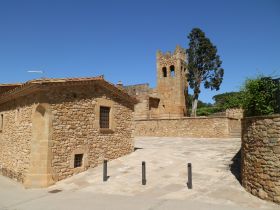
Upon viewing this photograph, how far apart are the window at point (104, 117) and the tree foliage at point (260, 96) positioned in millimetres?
7162

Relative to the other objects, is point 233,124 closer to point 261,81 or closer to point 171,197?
point 261,81

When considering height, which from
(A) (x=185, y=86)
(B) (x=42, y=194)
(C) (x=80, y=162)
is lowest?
(B) (x=42, y=194)

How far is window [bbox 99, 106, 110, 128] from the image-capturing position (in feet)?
49.2

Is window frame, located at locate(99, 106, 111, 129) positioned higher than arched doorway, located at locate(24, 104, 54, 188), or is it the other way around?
window frame, located at locate(99, 106, 111, 129)

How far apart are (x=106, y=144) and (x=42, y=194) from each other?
473 cm

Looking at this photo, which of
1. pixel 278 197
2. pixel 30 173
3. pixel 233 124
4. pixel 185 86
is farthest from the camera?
pixel 185 86

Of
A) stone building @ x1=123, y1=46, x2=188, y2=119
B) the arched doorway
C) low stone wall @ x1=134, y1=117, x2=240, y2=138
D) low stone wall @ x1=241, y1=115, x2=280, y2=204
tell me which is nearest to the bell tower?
stone building @ x1=123, y1=46, x2=188, y2=119

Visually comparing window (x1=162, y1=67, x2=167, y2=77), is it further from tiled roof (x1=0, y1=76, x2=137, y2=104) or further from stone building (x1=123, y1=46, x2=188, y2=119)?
tiled roof (x1=0, y1=76, x2=137, y2=104)

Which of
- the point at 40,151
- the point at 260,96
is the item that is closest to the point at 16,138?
the point at 40,151

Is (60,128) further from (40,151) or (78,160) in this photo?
(78,160)

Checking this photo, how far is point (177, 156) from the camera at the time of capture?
15.1m

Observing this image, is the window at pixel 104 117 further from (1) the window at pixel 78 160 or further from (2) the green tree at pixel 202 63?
(2) the green tree at pixel 202 63

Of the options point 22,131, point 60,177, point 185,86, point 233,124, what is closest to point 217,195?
point 60,177

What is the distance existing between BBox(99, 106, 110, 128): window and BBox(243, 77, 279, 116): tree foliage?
7162mm
